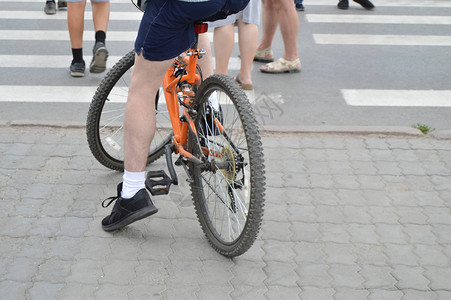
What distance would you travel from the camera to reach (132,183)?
3.70m

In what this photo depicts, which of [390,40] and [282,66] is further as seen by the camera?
[390,40]

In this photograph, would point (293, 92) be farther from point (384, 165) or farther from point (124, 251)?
point (124, 251)

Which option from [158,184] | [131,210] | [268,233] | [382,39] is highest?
[158,184]

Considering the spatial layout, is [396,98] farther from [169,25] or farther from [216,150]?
[169,25]

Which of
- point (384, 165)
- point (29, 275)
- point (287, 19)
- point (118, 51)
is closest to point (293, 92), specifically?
point (287, 19)

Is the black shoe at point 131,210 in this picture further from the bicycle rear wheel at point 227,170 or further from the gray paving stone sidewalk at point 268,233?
the bicycle rear wheel at point 227,170

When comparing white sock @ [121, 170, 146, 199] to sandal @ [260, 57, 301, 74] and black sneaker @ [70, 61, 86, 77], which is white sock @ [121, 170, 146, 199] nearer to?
black sneaker @ [70, 61, 86, 77]

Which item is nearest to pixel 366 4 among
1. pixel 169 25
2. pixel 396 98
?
pixel 396 98

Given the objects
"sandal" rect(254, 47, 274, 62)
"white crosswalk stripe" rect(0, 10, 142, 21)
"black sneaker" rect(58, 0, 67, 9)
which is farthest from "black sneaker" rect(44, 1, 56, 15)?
"sandal" rect(254, 47, 274, 62)

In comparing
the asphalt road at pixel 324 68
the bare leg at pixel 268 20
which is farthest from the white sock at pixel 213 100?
the bare leg at pixel 268 20

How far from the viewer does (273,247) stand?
3.67 metres

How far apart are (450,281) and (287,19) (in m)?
3.96

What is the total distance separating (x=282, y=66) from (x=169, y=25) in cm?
389

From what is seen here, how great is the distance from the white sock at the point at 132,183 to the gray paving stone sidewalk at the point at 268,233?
253 millimetres
